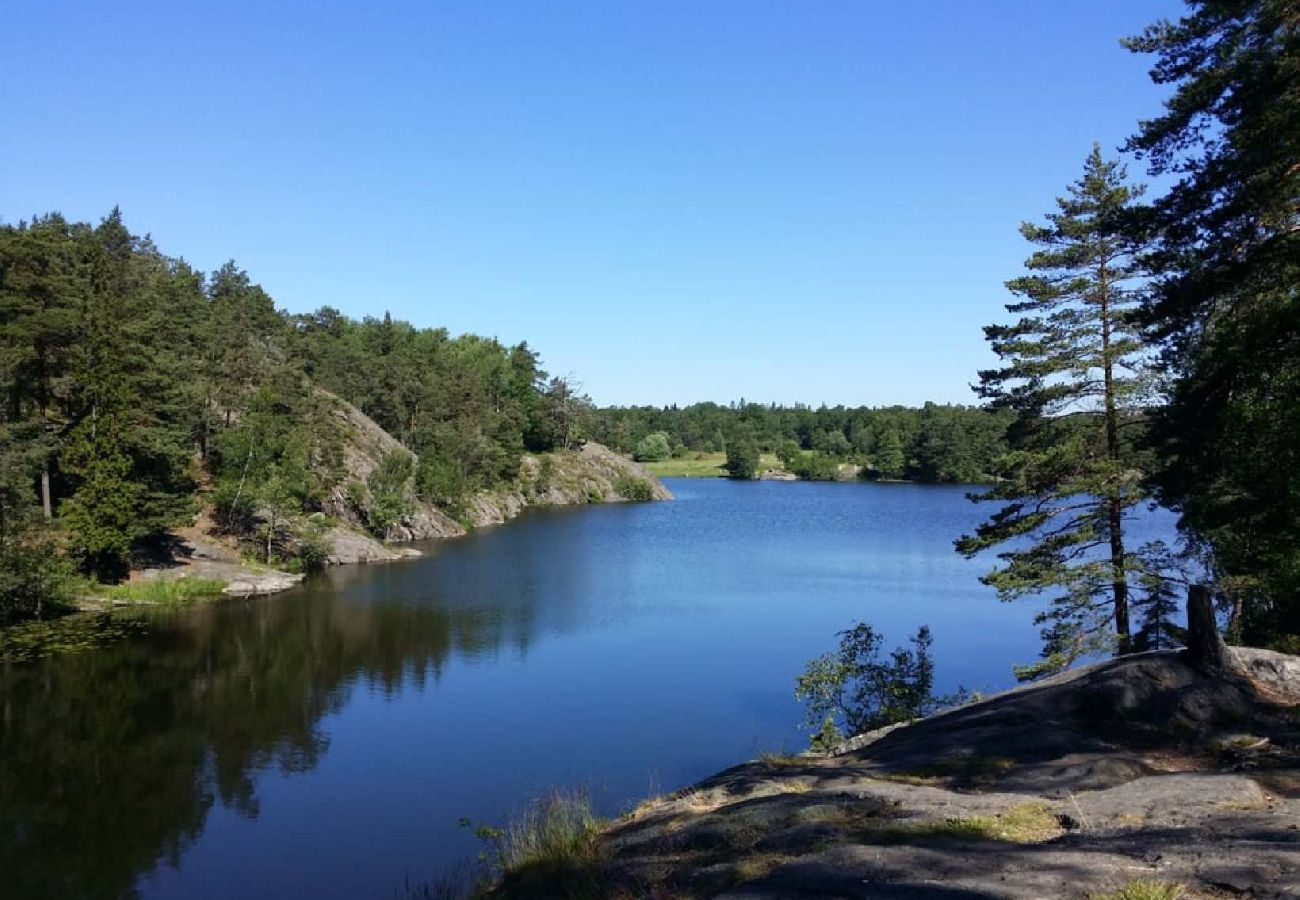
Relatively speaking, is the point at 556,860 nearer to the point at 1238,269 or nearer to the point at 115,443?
the point at 1238,269

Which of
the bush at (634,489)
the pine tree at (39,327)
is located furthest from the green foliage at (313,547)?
the bush at (634,489)

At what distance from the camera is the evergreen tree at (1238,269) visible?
12719 millimetres

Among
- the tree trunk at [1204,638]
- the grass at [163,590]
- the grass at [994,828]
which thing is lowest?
the grass at [163,590]

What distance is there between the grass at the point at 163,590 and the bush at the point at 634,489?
66.8 metres

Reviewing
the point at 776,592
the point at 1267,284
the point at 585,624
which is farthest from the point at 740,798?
the point at 776,592

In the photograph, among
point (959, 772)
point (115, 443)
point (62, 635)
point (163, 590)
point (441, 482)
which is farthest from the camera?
point (441, 482)

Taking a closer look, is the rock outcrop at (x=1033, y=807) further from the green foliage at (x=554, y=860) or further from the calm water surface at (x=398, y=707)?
the calm water surface at (x=398, y=707)

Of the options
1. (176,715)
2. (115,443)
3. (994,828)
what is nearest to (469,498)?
(115,443)

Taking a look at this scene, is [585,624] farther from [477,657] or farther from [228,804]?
[228,804]

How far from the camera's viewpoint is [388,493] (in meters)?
64.5

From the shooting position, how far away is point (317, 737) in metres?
24.5

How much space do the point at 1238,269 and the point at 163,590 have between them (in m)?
44.4

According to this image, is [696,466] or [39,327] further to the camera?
[696,466]

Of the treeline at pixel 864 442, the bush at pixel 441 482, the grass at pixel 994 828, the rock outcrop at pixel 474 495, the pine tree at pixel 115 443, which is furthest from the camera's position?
the treeline at pixel 864 442
